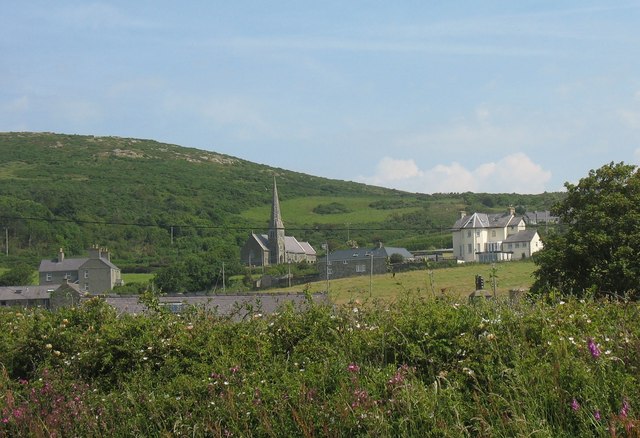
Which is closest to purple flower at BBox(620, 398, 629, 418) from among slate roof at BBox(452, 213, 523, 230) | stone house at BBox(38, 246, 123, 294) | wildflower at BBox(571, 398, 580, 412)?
wildflower at BBox(571, 398, 580, 412)

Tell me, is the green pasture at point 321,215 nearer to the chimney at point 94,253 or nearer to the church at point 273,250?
the church at point 273,250

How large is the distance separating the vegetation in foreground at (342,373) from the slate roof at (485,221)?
112 metres

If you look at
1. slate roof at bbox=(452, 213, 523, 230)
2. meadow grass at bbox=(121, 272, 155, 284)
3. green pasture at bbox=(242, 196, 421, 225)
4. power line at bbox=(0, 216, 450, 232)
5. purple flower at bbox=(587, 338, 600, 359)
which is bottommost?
meadow grass at bbox=(121, 272, 155, 284)

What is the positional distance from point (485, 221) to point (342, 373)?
118676 millimetres

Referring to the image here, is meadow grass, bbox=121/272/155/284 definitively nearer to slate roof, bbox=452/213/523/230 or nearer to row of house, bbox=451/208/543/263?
row of house, bbox=451/208/543/263

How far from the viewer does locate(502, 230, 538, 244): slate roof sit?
116 meters

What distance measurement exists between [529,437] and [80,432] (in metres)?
3.90

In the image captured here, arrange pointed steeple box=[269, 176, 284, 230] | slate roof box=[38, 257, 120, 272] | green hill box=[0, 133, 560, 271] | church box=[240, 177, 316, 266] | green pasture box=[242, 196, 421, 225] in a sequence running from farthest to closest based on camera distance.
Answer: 1. green pasture box=[242, 196, 421, 225]
2. pointed steeple box=[269, 176, 284, 230]
3. church box=[240, 177, 316, 266]
4. green hill box=[0, 133, 560, 271]
5. slate roof box=[38, 257, 120, 272]

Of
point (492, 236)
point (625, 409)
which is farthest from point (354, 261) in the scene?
point (625, 409)

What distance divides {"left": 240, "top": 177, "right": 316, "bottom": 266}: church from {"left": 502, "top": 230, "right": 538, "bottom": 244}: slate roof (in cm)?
3881

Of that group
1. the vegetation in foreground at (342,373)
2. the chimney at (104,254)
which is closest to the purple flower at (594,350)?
the vegetation in foreground at (342,373)

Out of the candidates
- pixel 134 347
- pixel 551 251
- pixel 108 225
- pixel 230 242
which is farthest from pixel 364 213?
pixel 134 347

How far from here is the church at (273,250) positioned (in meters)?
145

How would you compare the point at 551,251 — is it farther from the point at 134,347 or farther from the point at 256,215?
the point at 256,215
